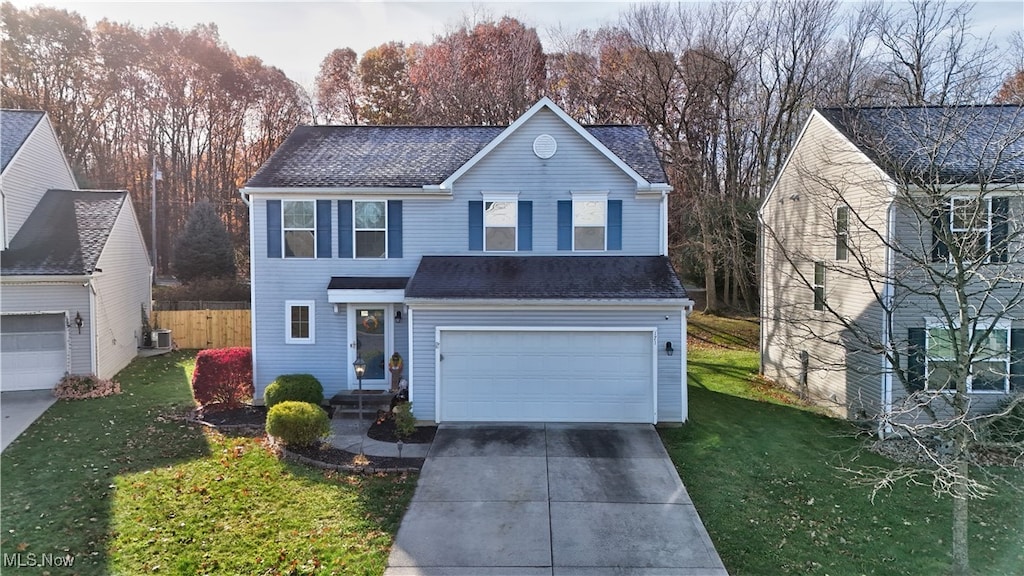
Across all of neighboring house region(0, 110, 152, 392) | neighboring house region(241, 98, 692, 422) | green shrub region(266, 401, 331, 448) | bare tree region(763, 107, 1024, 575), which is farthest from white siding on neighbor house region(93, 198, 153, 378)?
bare tree region(763, 107, 1024, 575)

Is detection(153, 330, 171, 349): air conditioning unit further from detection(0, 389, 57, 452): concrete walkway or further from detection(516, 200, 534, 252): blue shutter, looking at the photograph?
detection(516, 200, 534, 252): blue shutter

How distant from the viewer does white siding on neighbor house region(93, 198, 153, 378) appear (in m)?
14.9

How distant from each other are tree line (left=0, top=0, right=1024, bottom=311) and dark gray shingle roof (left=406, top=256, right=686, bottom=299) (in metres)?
13.1

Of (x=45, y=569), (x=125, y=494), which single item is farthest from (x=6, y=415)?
(x=45, y=569)

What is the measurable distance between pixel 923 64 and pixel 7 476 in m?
32.0

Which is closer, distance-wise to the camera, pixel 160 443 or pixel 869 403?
pixel 160 443

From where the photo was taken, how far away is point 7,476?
851 centimetres

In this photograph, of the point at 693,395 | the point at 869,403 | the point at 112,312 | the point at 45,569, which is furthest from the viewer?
the point at 112,312

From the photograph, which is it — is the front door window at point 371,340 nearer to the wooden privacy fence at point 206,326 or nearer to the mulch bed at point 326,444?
the mulch bed at point 326,444

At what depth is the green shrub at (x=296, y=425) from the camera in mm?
9508

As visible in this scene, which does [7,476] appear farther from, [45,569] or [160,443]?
[45,569]

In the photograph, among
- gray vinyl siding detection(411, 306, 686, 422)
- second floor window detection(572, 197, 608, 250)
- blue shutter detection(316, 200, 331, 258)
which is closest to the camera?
gray vinyl siding detection(411, 306, 686, 422)

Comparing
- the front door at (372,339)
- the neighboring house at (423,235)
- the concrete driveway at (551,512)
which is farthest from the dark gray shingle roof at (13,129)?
the concrete driveway at (551,512)

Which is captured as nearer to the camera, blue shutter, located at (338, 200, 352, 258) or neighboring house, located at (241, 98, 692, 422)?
neighboring house, located at (241, 98, 692, 422)
